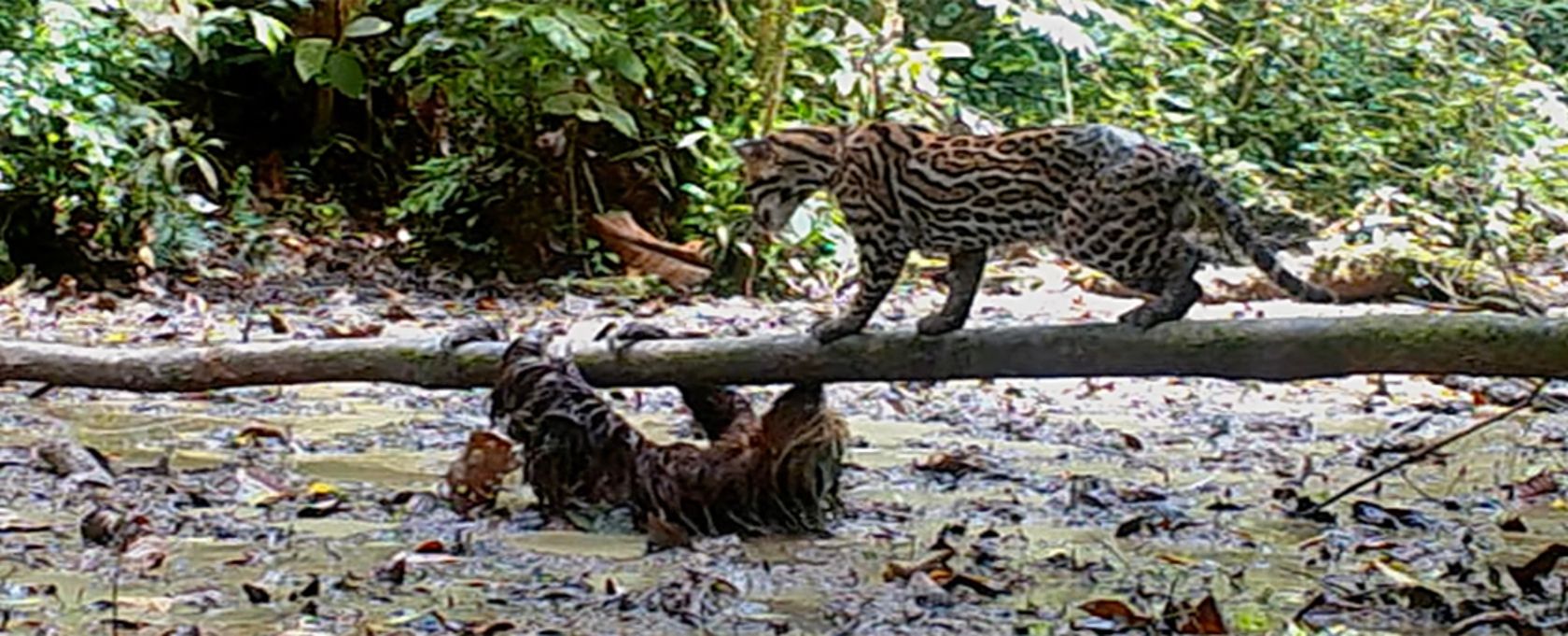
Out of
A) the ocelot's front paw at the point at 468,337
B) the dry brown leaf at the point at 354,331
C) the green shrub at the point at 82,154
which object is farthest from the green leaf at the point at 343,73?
the ocelot's front paw at the point at 468,337

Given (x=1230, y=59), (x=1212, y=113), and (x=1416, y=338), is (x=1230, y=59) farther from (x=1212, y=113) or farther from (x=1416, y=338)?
(x=1416, y=338)

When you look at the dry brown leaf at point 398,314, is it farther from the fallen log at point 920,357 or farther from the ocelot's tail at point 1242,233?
the ocelot's tail at point 1242,233

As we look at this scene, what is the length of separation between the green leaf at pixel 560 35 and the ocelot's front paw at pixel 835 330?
3.87 m

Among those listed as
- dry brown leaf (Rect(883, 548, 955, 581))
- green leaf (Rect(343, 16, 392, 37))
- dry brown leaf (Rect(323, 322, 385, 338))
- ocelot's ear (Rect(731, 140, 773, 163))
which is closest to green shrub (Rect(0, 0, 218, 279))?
green leaf (Rect(343, 16, 392, 37))

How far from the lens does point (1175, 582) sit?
10.1ft

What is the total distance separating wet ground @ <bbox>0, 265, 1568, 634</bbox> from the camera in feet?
9.35

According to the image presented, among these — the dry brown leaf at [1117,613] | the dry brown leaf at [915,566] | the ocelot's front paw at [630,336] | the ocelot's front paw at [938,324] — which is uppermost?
the ocelot's front paw at [938,324]

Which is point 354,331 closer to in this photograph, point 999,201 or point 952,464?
point 952,464

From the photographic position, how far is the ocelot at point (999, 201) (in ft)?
12.7

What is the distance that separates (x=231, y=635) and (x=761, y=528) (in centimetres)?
116

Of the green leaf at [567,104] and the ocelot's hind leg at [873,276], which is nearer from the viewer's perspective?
the ocelot's hind leg at [873,276]

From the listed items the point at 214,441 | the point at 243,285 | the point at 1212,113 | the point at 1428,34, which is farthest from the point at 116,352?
the point at 1428,34

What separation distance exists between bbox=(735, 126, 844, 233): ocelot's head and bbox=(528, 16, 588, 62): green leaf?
3.51m

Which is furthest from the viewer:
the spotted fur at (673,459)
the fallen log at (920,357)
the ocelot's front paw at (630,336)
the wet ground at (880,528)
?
the ocelot's front paw at (630,336)
